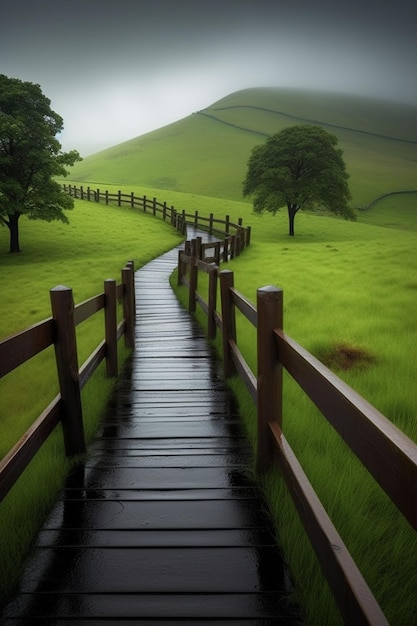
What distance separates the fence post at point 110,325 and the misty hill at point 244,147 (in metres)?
57.0

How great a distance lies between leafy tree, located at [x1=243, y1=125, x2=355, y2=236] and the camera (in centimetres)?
3177

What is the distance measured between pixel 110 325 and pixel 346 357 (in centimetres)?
313

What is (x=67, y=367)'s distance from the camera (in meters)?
3.24

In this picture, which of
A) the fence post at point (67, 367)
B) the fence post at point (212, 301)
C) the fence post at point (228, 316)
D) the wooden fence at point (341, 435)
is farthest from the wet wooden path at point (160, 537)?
the fence post at point (212, 301)

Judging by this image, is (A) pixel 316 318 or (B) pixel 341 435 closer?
(B) pixel 341 435

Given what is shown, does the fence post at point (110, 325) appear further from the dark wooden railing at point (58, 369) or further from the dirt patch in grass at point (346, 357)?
the dirt patch in grass at point (346, 357)

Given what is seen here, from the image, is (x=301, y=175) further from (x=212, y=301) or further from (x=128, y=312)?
(x=128, y=312)

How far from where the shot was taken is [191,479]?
2980 millimetres

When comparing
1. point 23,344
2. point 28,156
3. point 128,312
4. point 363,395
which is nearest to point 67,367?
point 23,344

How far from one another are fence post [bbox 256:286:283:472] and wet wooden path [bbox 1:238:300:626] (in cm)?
37

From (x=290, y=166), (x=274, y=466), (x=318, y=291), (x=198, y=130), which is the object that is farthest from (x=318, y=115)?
(x=274, y=466)

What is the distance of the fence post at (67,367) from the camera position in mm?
3135

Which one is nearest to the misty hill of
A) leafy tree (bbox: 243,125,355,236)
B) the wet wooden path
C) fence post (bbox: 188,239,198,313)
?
leafy tree (bbox: 243,125,355,236)

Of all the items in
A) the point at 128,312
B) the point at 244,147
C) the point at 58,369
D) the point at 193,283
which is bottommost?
the point at 128,312
